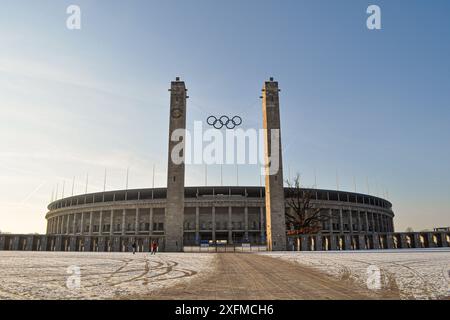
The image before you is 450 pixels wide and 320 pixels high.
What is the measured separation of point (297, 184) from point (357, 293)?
45739 millimetres

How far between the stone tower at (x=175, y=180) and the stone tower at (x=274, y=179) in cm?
1198

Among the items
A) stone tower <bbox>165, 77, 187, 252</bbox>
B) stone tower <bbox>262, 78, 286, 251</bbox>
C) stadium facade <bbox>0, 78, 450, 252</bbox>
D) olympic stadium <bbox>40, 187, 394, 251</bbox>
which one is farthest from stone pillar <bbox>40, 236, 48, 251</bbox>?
olympic stadium <bbox>40, 187, 394, 251</bbox>

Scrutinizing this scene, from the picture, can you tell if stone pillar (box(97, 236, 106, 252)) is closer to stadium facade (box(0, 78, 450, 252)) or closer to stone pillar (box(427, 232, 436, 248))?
stadium facade (box(0, 78, 450, 252))

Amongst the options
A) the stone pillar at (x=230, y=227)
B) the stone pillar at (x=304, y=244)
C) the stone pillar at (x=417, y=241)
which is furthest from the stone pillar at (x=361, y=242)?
the stone pillar at (x=230, y=227)

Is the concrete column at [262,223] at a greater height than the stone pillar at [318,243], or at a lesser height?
greater

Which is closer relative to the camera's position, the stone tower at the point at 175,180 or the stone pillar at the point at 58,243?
the stone pillar at the point at 58,243

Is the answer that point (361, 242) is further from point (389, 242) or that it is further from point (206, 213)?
point (206, 213)

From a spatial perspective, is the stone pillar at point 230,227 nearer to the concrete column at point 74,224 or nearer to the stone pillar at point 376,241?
the stone pillar at point 376,241

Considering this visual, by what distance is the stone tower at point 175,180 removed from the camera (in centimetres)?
3997

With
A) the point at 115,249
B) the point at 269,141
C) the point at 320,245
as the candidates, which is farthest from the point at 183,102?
the point at 320,245

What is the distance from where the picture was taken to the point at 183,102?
1738 inches

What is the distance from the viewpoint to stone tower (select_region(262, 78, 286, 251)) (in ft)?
134

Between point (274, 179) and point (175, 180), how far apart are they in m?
13.8

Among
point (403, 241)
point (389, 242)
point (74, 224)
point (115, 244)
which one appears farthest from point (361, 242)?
point (74, 224)
